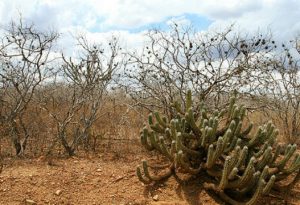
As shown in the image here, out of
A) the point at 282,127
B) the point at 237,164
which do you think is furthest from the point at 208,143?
the point at 282,127

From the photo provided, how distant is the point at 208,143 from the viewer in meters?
5.65

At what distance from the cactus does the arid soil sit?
16 cm

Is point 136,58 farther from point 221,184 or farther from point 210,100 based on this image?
point 221,184

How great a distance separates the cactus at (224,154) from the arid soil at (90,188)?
16 centimetres

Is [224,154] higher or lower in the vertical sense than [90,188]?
higher

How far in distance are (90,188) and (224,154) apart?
5.79ft

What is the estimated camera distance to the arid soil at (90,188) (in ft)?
17.6

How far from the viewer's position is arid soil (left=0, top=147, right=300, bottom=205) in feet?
17.6

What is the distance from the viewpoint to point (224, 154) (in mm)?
5793

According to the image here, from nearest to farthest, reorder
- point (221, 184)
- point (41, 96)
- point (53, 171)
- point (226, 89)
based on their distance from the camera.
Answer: point (221, 184)
point (53, 171)
point (226, 89)
point (41, 96)

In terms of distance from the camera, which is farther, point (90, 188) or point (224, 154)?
point (224, 154)

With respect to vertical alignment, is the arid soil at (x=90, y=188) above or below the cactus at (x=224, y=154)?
below

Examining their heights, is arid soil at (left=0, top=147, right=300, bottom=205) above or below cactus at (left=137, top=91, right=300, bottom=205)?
below

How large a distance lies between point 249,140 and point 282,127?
3992 mm
